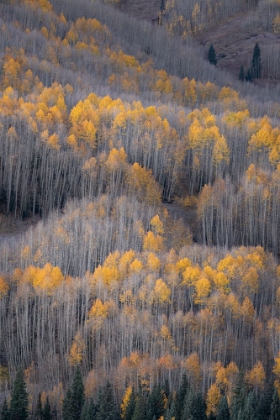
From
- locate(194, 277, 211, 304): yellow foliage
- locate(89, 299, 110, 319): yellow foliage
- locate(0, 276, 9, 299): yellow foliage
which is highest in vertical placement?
locate(194, 277, 211, 304): yellow foliage

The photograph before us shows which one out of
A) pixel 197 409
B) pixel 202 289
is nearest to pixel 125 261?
pixel 202 289

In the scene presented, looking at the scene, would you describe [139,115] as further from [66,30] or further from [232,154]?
[66,30]

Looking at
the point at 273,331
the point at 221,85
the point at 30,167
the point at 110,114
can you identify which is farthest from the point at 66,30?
the point at 273,331

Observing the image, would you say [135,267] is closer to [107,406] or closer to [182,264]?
[182,264]

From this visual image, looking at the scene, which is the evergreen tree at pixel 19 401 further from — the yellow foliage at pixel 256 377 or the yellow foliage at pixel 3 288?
the yellow foliage at pixel 256 377

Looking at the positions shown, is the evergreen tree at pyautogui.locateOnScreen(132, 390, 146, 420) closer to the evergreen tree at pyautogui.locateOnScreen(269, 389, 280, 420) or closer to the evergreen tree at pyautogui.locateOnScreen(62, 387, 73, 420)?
the evergreen tree at pyautogui.locateOnScreen(62, 387, 73, 420)

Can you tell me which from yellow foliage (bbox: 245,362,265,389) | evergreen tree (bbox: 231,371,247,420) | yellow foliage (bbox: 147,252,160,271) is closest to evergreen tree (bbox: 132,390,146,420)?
evergreen tree (bbox: 231,371,247,420)
